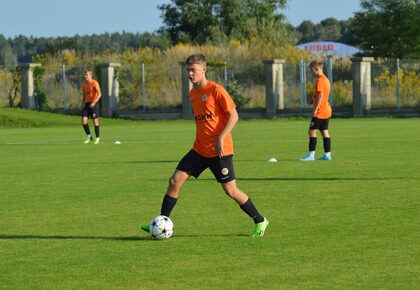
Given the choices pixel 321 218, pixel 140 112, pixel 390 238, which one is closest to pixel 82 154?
pixel 321 218

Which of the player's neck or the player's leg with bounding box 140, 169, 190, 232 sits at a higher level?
the player's neck

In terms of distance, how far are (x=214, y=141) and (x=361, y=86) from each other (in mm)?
40652

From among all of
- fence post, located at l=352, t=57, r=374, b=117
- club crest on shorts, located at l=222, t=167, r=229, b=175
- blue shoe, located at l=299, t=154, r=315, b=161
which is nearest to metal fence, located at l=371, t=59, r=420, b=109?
fence post, located at l=352, t=57, r=374, b=117

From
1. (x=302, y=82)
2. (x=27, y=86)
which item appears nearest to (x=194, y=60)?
(x=302, y=82)

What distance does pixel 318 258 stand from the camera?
9344 millimetres

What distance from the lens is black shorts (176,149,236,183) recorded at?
34.8 feet

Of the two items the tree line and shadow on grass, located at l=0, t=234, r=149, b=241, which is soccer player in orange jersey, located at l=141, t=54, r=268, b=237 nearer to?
shadow on grass, located at l=0, t=234, r=149, b=241

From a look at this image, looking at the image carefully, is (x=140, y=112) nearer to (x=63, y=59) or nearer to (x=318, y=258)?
(x=63, y=59)

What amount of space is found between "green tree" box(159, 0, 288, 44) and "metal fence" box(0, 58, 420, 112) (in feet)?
80.6

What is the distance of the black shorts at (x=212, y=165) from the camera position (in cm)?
1062

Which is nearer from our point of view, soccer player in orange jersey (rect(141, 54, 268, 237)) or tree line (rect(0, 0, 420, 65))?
soccer player in orange jersey (rect(141, 54, 268, 237))

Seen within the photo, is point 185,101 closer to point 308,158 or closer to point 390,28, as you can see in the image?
point 390,28

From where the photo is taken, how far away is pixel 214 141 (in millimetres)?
10664

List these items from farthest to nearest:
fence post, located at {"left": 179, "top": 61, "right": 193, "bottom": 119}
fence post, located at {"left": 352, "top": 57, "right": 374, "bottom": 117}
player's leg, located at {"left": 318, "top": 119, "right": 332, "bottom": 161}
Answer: fence post, located at {"left": 179, "top": 61, "right": 193, "bottom": 119} → fence post, located at {"left": 352, "top": 57, "right": 374, "bottom": 117} → player's leg, located at {"left": 318, "top": 119, "right": 332, "bottom": 161}
